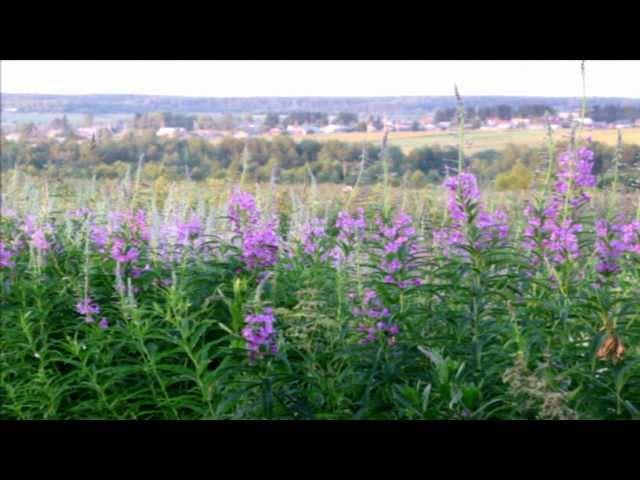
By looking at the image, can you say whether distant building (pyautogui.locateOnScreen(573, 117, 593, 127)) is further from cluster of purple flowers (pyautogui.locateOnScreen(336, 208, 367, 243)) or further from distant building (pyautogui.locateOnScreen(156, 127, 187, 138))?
distant building (pyautogui.locateOnScreen(156, 127, 187, 138))

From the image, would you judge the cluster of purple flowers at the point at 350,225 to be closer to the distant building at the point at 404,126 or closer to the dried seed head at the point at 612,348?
the distant building at the point at 404,126

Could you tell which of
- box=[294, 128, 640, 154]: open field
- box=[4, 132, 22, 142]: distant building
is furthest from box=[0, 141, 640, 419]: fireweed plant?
box=[4, 132, 22, 142]: distant building

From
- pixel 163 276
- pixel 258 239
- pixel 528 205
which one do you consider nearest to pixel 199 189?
pixel 163 276

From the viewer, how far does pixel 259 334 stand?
3.75 metres

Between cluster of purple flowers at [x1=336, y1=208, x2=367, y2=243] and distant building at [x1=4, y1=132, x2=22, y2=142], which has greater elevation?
distant building at [x1=4, y1=132, x2=22, y2=142]

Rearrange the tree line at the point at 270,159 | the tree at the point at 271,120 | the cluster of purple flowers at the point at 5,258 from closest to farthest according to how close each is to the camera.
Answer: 1. the cluster of purple flowers at the point at 5,258
2. the tree line at the point at 270,159
3. the tree at the point at 271,120

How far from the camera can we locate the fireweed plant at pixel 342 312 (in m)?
3.83

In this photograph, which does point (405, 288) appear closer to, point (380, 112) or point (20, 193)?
point (380, 112)

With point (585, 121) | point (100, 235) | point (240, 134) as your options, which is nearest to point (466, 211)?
point (585, 121)

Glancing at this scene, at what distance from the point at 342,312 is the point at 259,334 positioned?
1.97 ft

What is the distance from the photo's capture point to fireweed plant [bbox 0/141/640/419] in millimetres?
3834

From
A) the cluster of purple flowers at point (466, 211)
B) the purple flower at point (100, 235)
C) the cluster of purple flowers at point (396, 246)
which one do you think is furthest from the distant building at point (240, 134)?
the cluster of purple flowers at point (466, 211)

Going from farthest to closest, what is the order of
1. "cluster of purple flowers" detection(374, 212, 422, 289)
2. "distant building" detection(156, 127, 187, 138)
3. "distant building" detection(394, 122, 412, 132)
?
"distant building" detection(156, 127, 187, 138) < "distant building" detection(394, 122, 412, 132) < "cluster of purple flowers" detection(374, 212, 422, 289)
